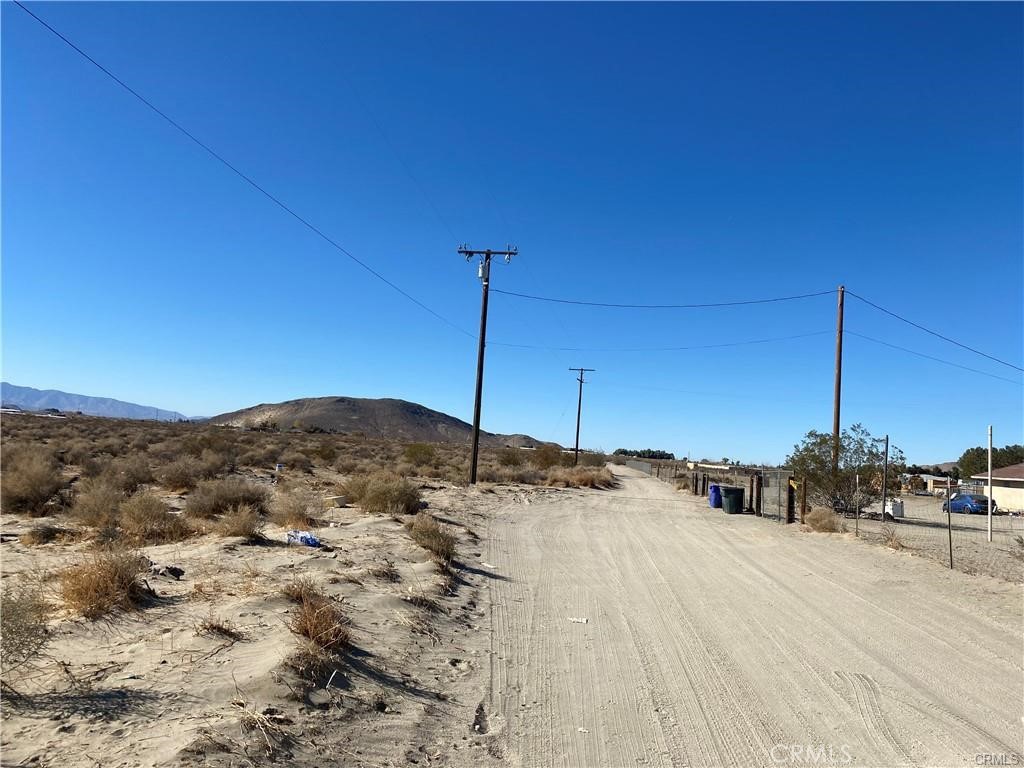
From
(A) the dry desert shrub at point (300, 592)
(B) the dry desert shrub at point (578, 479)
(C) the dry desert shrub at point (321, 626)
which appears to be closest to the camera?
(C) the dry desert shrub at point (321, 626)

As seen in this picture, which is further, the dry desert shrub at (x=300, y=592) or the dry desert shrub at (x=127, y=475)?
the dry desert shrub at (x=127, y=475)

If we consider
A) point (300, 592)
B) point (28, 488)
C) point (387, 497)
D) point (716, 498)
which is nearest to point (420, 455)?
point (716, 498)

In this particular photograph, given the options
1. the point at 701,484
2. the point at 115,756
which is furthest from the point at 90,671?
the point at 701,484

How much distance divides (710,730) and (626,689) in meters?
1.09

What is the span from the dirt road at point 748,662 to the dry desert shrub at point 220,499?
20.0 ft

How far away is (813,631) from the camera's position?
8.80 m

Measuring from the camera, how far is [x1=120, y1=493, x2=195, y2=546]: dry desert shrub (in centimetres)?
1220

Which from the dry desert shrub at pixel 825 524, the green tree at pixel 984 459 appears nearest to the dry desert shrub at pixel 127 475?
the dry desert shrub at pixel 825 524

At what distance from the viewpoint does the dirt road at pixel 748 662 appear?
5.36m

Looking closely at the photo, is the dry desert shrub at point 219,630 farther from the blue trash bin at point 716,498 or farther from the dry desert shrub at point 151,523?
the blue trash bin at point 716,498

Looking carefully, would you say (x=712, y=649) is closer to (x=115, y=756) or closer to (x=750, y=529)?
(x=115, y=756)

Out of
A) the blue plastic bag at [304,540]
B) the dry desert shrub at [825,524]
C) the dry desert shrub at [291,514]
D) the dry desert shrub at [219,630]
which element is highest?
the dry desert shrub at [825,524]

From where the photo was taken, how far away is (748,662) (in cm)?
741

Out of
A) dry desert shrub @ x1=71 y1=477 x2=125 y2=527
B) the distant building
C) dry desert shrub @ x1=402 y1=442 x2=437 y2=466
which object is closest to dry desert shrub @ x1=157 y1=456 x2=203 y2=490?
dry desert shrub @ x1=71 y1=477 x2=125 y2=527
